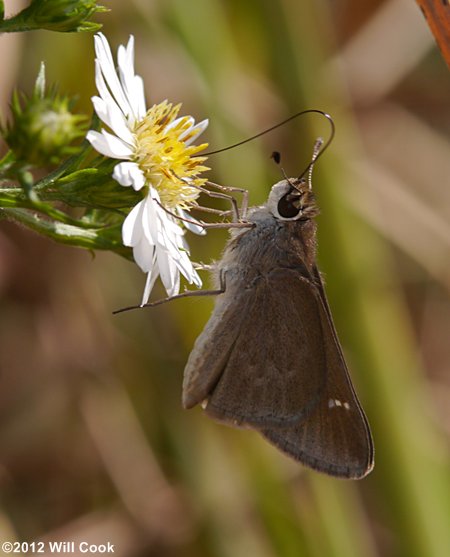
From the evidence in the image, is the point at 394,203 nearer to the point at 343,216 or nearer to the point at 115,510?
the point at 343,216

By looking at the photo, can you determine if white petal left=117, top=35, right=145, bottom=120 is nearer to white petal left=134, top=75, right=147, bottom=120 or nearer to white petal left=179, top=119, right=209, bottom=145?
white petal left=134, top=75, right=147, bottom=120

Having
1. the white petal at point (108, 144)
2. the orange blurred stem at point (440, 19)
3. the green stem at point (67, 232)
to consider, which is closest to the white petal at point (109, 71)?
the white petal at point (108, 144)

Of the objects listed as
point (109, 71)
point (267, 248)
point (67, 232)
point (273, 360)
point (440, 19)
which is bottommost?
point (273, 360)

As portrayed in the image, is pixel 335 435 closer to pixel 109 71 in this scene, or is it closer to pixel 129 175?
pixel 129 175

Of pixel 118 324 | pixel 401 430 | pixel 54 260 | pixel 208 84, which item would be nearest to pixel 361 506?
pixel 401 430

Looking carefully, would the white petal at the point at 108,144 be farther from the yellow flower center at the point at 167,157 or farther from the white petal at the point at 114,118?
the yellow flower center at the point at 167,157

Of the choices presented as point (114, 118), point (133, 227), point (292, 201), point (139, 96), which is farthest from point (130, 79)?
point (292, 201)
